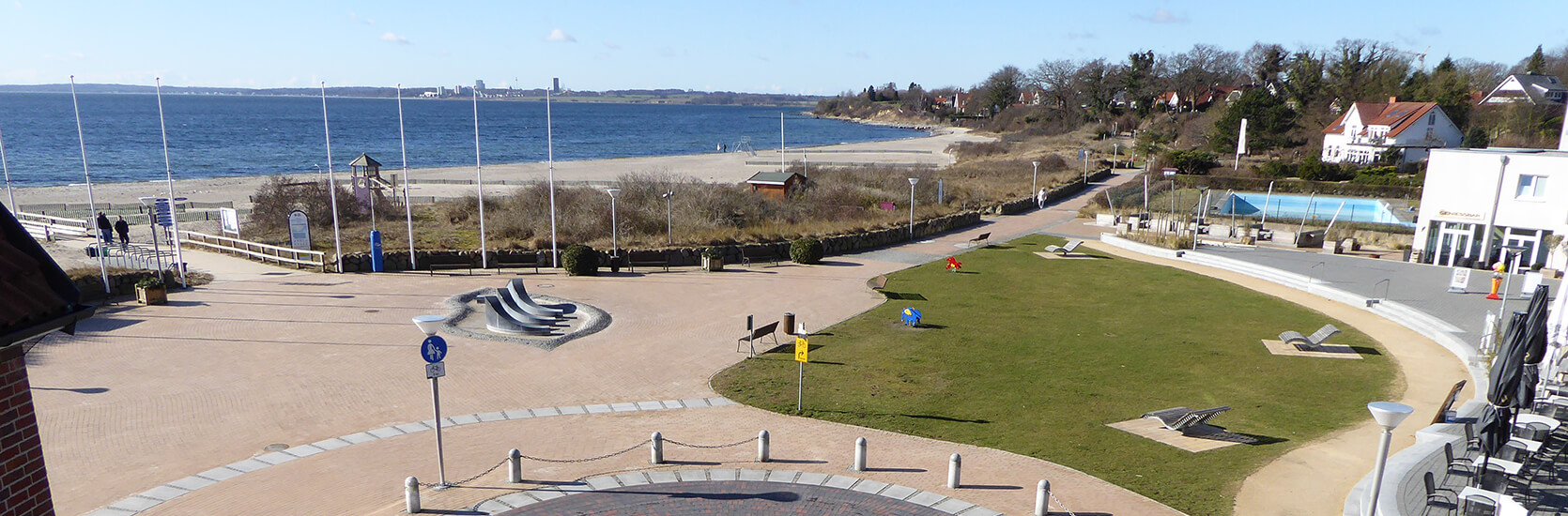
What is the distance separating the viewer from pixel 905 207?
4419 centimetres

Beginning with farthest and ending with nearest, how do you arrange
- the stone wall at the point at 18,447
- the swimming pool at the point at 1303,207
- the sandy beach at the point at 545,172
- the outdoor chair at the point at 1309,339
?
1. the sandy beach at the point at 545,172
2. the swimming pool at the point at 1303,207
3. the outdoor chair at the point at 1309,339
4. the stone wall at the point at 18,447

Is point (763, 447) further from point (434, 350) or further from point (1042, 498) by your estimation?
point (434, 350)

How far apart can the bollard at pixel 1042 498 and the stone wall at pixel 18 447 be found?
33.9 feet

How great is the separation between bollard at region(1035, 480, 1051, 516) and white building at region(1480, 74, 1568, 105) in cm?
7671

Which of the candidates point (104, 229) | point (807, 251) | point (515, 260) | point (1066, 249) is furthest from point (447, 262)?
point (1066, 249)

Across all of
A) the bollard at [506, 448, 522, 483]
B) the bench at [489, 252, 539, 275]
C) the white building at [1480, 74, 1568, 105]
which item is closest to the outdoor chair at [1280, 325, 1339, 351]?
the bollard at [506, 448, 522, 483]

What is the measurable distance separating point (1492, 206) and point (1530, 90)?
56.8 m

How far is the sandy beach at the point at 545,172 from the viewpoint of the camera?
51359 millimetres

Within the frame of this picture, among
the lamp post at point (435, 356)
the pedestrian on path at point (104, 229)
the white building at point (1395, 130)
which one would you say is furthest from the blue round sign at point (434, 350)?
the white building at point (1395, 130)

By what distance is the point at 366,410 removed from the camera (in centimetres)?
1512

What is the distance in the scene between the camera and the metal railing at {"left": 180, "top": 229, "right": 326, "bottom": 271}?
2817 cm

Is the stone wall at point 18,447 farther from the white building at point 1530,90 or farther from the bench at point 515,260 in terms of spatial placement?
the white building at point 1530,90

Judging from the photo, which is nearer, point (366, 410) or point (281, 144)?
point (366, 410)

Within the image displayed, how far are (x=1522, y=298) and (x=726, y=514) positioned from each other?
24.8m
